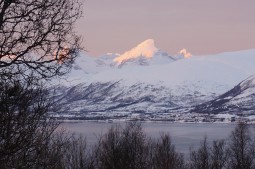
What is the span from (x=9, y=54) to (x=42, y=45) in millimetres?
463

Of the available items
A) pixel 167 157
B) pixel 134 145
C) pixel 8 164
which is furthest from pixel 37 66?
pixel 167 157

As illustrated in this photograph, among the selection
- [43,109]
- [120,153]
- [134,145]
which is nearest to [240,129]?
[134,145]

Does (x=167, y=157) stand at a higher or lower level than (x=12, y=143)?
lower

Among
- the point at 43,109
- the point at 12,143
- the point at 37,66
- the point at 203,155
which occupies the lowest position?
the point at 203,155

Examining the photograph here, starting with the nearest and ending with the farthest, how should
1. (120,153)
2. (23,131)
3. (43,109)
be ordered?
1. (23,131)
2. (43,109)
3. (120,153)

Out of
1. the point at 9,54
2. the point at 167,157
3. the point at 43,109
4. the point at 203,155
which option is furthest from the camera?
the point at 203,155

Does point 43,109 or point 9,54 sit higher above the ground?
point 9,54

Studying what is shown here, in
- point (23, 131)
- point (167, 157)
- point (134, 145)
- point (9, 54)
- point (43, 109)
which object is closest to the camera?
point (9, 54)

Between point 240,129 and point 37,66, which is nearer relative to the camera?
point 37,66

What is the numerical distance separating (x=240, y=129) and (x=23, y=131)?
4648 cm

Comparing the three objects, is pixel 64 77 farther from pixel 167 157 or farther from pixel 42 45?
pixel 167 157

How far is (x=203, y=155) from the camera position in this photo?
56.0 meters

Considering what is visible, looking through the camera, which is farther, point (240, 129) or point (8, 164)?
point (240, 129)

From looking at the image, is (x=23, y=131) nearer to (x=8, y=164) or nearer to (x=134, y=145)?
(x=8, y=164)
